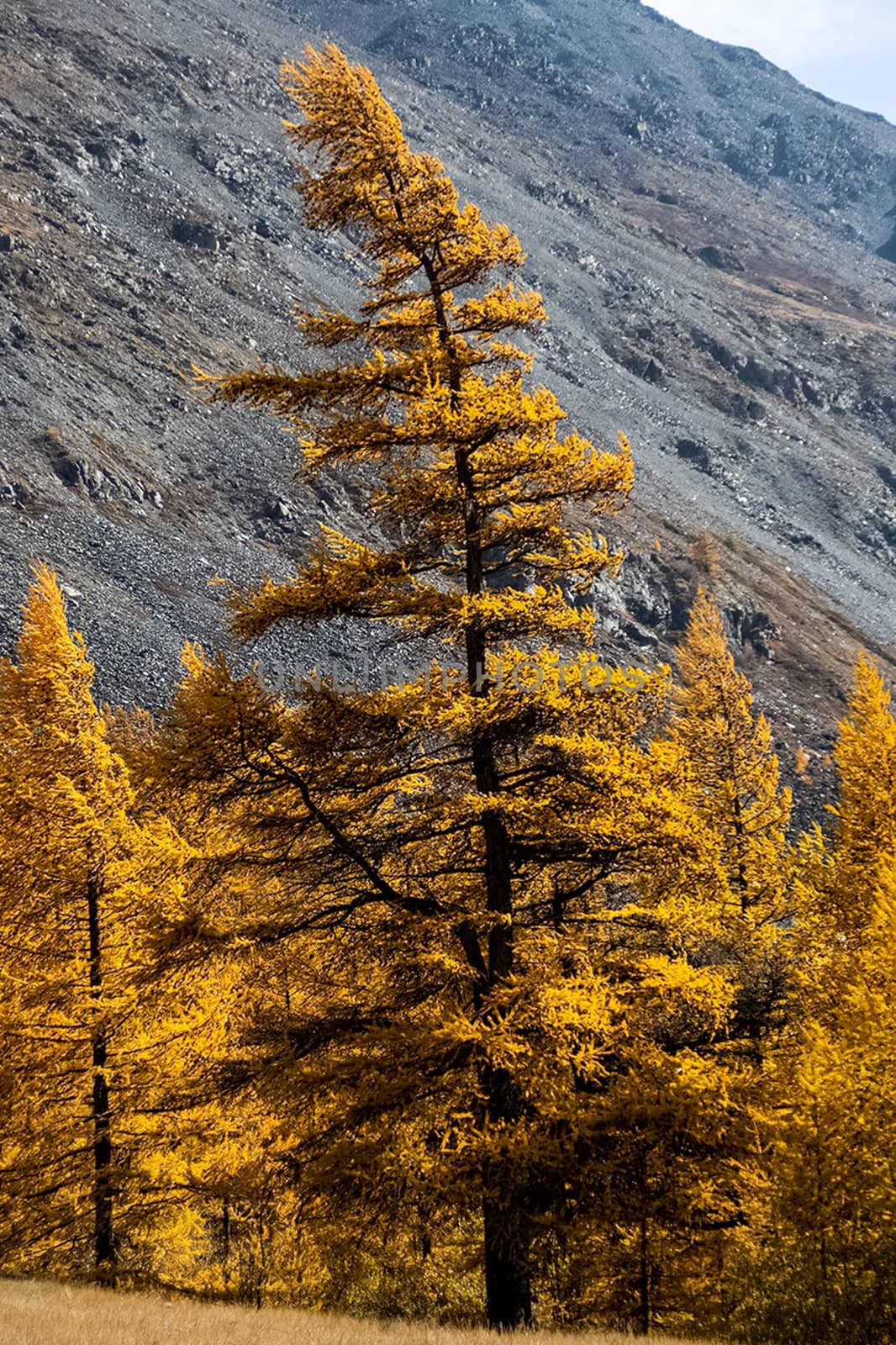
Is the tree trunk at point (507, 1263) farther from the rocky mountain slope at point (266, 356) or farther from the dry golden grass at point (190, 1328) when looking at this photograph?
the rocky mountain slope at point (266, 356)

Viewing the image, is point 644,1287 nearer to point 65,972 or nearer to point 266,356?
point 65,972

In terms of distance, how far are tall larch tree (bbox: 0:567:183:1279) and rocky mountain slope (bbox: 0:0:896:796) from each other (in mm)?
42502

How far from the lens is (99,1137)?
1180cm

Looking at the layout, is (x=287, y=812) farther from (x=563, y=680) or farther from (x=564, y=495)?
(x=564, y=495)

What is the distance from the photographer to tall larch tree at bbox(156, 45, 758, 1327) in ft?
26.0

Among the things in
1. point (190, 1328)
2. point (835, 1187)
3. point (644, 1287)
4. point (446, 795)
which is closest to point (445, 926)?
point (446, 795)

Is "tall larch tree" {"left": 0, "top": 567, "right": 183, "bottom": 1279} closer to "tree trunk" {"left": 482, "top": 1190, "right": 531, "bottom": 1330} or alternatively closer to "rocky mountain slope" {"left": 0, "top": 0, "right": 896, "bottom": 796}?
"tree trunk" {"left": 482, "top": 1190, "right": 531, "bottom": 1330}

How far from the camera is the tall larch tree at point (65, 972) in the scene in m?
11.7

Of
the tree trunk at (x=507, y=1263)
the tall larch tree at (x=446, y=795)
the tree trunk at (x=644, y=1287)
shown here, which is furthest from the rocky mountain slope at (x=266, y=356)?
the tree trunk at (x=507, y=1263)

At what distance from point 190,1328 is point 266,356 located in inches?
3836

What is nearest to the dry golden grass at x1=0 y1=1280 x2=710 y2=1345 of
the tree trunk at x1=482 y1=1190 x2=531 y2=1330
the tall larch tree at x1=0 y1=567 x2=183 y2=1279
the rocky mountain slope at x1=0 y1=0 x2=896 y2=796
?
the tree trunk at x1=482 y1=1190 x2=531 y2=1330

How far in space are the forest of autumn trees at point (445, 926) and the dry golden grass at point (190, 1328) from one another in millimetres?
638

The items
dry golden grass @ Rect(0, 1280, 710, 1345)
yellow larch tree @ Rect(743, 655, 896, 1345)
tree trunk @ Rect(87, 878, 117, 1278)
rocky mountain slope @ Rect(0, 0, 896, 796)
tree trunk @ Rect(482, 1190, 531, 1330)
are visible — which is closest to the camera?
dry golden grass @ Rect(0, 1280, 710, 1345)

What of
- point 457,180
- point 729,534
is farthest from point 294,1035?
point 457,180
